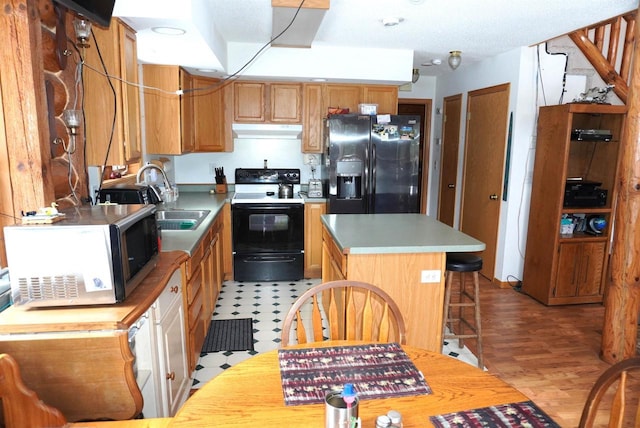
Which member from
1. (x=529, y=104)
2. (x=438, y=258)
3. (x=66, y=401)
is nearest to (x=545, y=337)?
(x=438, y=258)

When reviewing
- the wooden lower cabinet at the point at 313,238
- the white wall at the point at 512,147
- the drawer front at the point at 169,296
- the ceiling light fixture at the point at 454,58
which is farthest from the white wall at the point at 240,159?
the drawer front at the point at 169,296

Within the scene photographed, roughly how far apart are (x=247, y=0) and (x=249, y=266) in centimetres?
253

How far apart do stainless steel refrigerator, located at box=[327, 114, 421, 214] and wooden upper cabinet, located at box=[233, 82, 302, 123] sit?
615mm

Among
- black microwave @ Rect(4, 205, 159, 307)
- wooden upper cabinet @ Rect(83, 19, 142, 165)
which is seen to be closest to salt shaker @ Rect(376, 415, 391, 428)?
black microwave @ Rect(4, 205, 159, 307)

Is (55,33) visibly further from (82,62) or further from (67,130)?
(67,130)

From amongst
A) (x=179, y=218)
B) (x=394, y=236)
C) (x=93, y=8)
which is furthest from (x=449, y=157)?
(x=93, y=8)

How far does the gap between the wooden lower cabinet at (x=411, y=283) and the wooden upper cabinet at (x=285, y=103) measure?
7.85ft

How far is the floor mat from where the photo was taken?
118 inches

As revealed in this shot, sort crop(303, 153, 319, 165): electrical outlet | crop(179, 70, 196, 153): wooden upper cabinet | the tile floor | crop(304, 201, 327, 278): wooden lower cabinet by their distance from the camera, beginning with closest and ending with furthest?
the tile floor
crop(179, 70, 196, 153): wooden upper cabinet
crop(304, 201, 327, 278): wooden lower cabinet
crop(303, 153, 319, 165): electrical outlet

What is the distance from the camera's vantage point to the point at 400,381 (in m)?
1.27

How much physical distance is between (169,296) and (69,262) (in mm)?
640

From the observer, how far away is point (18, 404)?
46.7 inches

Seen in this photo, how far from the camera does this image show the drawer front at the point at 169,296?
5.96 feet

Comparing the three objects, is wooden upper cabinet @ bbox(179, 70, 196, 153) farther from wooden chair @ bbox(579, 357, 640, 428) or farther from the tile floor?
wooden chair @ bbox(579, 357, 640, 428)
